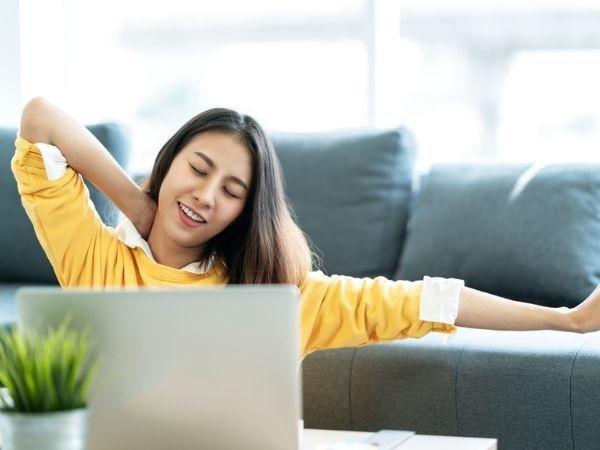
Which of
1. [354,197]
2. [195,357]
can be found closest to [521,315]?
[195,357]

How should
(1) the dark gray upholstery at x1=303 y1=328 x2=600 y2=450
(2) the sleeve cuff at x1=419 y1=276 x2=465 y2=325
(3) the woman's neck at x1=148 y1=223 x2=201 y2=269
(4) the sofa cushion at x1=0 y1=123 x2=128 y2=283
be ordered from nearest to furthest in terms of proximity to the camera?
(2) the sleeve cuff at x1=419 y1=276 x2=465 y2=325
(3) the woman's neck at x1=148 y1=223 x2=201 y2=269
(1) the dark gray upholstery at x1=303 y1=328 x2=600 y2=450
(4) the sofa cushion at x1=0 y1=123 x2=128 y2=283

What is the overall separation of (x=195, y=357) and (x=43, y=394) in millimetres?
188

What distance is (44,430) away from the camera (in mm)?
1301

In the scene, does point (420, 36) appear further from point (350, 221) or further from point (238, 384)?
point (238, 384)

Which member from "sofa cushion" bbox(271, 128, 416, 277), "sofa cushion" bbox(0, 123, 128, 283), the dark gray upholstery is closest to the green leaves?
the dark gray upholstery

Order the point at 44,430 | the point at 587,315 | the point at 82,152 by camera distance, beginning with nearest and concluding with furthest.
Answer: the point at 44,430
the point at 587,315
the point at 82,152

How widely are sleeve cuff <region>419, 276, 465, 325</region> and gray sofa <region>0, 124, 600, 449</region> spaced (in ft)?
2.15

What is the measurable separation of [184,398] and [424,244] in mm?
2002

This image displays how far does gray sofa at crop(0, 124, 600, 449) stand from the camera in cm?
256

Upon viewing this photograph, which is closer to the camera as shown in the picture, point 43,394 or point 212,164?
point 43,394

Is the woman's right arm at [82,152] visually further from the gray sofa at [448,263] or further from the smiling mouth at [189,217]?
the gray sofa at [448,263]

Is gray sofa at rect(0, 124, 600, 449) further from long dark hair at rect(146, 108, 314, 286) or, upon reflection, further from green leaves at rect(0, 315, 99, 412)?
green leaves at rect(0, 315, 99, 412)

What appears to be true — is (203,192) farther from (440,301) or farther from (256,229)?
(440,301)

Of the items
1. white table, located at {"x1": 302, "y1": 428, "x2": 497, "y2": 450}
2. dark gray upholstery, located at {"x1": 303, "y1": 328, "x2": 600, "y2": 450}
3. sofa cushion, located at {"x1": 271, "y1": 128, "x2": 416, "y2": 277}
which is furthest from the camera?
sofa cushion, located at {"x1": 271, "y1": 128, "x2": 416, "y2": 277}
